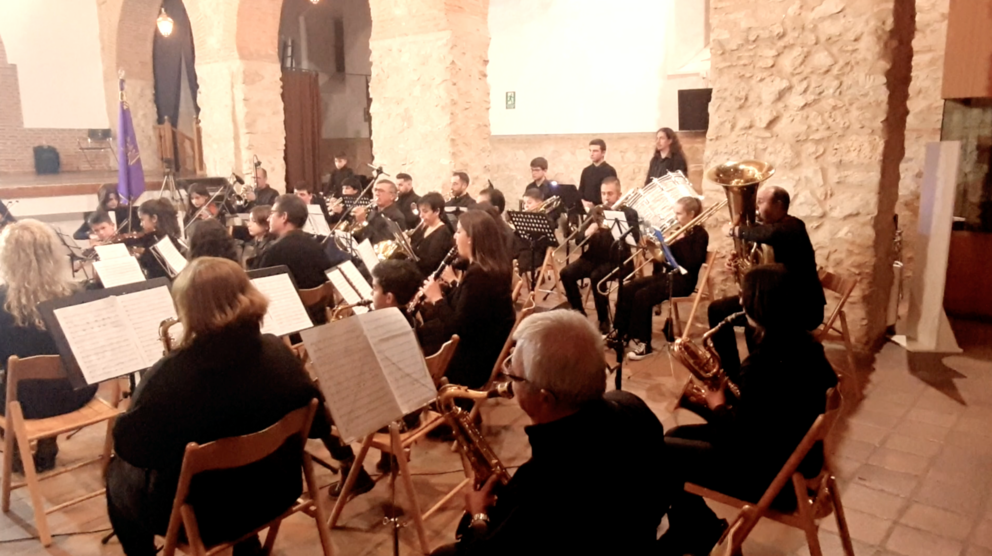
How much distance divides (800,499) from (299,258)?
10.2 ft

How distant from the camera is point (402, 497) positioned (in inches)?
121

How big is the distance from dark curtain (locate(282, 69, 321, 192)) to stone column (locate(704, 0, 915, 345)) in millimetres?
8436

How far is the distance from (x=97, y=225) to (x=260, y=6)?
182 inches

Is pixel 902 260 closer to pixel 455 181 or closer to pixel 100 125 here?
pixel 455 181

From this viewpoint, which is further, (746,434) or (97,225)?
(97,225)

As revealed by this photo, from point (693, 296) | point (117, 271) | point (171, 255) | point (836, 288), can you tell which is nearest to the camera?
point (117, 271)

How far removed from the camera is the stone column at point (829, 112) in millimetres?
4430

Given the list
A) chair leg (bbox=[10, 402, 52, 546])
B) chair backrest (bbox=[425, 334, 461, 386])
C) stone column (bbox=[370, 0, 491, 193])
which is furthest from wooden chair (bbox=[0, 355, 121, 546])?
stone column (bbox=[370, 0, 491, 193])

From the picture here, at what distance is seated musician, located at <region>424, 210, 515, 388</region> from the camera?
3289mm

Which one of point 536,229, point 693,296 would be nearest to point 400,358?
point 693,296

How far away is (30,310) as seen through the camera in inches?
120

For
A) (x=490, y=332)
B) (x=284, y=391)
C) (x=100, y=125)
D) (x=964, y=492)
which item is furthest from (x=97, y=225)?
(x=100, y=125)

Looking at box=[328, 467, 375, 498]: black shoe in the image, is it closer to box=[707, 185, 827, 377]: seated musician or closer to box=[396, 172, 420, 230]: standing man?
box=[707, 185, 827, 377]: seated musician

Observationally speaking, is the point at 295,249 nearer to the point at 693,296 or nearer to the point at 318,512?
the point at 318,512
